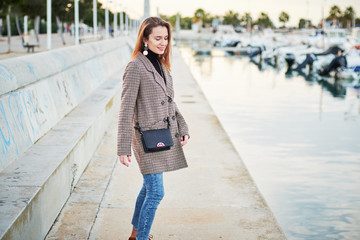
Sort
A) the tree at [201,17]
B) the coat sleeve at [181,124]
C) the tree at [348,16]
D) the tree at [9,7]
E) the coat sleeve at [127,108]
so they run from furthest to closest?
the tree at [348,16] < the tree at [201,17] < the tree at [9,7] < the coat sleeve at [181,124] < the coat sleeve at [127,108]

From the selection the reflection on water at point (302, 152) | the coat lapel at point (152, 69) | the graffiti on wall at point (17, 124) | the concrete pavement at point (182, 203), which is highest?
the coat lapel at point (152, 69)

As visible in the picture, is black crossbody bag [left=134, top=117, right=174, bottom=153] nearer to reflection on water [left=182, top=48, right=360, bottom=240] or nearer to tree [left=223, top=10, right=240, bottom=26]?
reflection on water [left=182, top=48, right=360, bottom=240]

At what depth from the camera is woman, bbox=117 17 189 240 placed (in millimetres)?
3973

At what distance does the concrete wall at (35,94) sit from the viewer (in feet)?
16.5

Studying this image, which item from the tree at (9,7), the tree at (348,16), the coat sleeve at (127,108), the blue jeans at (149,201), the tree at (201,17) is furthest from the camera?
the tree at (348,16)

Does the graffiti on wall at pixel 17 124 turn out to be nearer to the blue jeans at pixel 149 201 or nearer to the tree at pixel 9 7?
the blue jeans at pixel 149 201

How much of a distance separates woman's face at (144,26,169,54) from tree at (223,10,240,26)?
192020 millimetres

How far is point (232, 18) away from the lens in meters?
192

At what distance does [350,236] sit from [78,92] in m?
5.43

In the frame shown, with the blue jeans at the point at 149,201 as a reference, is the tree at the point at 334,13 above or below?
above

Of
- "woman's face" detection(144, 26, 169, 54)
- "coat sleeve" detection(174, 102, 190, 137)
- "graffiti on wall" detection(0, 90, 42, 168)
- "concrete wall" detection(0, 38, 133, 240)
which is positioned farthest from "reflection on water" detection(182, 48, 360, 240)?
"graffiti on wall" detection(0, 90, 42, 168)

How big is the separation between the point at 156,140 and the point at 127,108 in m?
0.32

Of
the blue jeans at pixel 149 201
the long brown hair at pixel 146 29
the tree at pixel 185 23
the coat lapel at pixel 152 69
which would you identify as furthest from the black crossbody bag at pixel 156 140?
the tree at pixel 185 23

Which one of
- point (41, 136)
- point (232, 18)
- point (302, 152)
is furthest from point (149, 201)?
point (232, 18)
